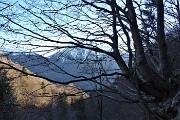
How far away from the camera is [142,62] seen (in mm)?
5609

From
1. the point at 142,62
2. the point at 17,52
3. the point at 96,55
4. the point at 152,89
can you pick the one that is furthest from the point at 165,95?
the point at 17,52

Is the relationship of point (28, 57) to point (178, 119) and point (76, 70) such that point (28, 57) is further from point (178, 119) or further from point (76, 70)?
point (178, 119)

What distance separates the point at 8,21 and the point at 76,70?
1893mm

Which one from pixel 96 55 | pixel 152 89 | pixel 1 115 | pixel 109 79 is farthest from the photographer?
pixel 1 115

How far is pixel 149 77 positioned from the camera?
557cm

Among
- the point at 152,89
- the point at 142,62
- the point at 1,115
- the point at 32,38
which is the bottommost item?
the point at 1,115

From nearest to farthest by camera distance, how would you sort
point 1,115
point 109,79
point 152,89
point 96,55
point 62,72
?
point 152,89, point 62,72, point 96,55, point 109,79, point 1,115

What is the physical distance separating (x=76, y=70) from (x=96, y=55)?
46 centimetres

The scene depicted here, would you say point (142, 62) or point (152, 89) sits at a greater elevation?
point (142, 62)

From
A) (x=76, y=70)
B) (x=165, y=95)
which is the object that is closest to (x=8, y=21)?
(x=76, y=70)

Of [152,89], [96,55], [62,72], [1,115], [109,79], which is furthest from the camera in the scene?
[1,115]

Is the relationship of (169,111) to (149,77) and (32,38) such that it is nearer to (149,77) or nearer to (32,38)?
(149,77)

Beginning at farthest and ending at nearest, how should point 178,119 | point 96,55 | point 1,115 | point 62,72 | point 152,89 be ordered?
point 1,115
point 96,55
point 62,72
point 152,89
point 178,119

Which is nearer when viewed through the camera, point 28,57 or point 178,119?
point 178,119
